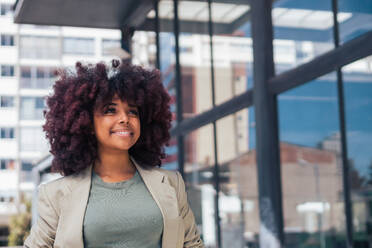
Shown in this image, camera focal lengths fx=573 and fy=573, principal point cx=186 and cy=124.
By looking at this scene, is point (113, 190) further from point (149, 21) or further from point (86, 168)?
point (149, 21)

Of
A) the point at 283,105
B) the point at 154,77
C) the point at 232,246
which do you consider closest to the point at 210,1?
the point at 283,105

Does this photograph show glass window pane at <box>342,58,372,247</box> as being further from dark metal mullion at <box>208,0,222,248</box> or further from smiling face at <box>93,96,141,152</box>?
smiling face at <box>93,96,141,152</box>

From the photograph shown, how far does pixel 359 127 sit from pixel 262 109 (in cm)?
106

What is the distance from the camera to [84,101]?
6.89 ft

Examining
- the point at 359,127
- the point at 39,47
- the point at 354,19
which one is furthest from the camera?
the point at 39,47

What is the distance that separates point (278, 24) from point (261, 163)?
3.96 ft

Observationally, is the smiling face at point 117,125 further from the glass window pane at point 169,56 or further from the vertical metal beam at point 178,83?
Result: the glass window pane at point 169,56

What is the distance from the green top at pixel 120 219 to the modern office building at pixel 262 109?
2.05m

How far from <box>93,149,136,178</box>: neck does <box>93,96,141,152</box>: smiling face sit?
0.04 m

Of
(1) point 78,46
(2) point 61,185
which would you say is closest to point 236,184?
(2) point 61,185

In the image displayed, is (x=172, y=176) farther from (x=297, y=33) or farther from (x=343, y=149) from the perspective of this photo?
(x=297, y=33)

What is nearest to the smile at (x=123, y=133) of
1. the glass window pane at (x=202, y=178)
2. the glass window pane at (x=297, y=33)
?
the glass window pane at (x=297, y=33)

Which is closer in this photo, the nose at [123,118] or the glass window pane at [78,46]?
the nose at [123,118]

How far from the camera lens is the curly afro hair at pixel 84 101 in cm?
208
